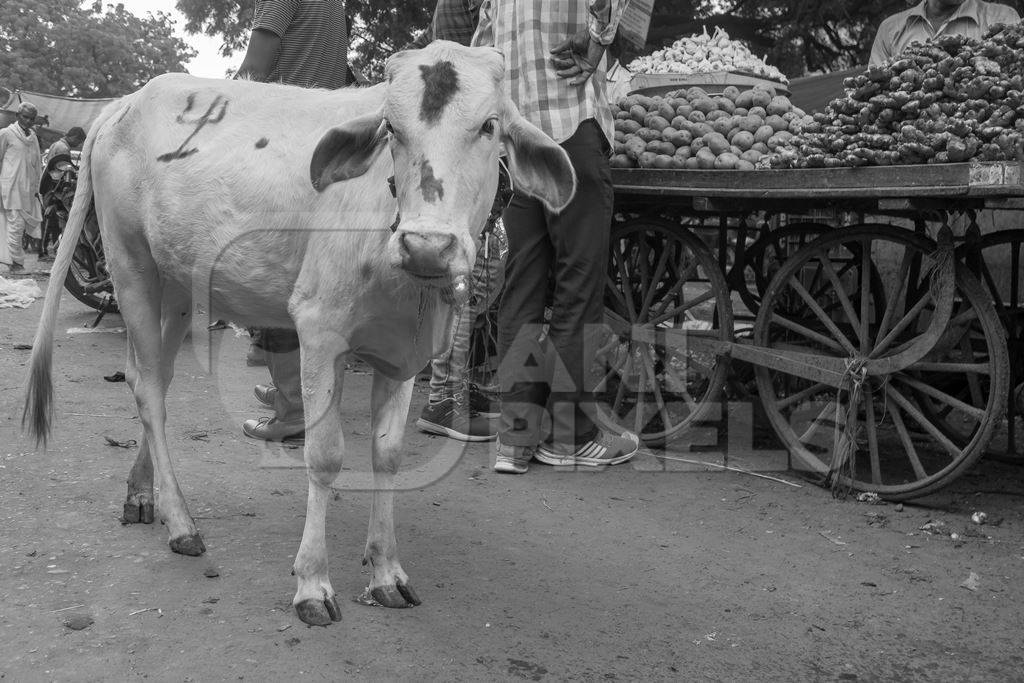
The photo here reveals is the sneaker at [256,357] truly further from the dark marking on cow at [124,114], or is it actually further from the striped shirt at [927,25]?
the striped shirt at [927,25]

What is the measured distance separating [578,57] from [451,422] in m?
2.15

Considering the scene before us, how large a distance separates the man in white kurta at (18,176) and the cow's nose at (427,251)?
42.5ft

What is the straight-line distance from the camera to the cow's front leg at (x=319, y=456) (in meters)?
3.04

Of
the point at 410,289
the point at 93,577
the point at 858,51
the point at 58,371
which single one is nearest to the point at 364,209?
the point at 410,289

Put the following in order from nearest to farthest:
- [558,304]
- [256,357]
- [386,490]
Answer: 1. [386,490]
2. [558,304]
3. [256,357]

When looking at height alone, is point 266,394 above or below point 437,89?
below

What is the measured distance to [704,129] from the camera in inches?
204

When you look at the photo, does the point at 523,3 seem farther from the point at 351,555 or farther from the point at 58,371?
the point at 58,371

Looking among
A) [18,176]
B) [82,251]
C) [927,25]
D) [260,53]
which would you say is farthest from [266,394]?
[18,176]

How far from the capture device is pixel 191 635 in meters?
2.88

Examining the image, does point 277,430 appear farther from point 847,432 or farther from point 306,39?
point 847,432

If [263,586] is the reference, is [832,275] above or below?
above

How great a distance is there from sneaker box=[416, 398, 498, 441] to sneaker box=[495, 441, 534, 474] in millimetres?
616

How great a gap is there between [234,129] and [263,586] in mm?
1595
